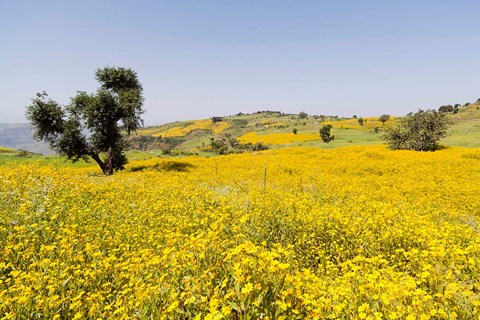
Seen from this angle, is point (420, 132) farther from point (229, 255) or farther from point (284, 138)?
point (284, 138)

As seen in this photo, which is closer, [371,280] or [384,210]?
[371,280]

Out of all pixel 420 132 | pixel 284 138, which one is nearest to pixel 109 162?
pixel 420 132

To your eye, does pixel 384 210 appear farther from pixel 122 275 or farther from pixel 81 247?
pixel 81 247

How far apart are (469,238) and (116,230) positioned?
944 centimetres

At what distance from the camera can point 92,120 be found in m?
27.9

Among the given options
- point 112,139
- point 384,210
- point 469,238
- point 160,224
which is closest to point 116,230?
point 160,224

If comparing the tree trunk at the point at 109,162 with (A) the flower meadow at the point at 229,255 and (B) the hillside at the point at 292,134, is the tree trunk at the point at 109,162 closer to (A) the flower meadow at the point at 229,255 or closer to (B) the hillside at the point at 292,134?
(B) the hillside at the point at 292,134

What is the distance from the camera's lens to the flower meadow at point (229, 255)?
12.9ft

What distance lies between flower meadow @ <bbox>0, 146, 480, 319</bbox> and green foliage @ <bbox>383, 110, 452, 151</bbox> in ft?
80.8

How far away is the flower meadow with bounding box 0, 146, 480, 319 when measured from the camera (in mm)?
3945

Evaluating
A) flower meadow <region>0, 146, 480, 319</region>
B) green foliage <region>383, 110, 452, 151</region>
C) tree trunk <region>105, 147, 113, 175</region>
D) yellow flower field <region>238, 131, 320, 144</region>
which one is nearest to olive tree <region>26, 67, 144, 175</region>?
tree trunk <region>105, 147, 113, 175</region>

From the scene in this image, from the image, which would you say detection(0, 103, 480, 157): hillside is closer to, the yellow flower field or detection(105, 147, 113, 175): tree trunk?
the yellow flower field

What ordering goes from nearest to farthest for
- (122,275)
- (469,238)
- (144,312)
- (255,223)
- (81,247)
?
(144,312)
(122,275)
(81,247)
(469,238)
(255,223)

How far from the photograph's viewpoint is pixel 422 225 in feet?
27.8
